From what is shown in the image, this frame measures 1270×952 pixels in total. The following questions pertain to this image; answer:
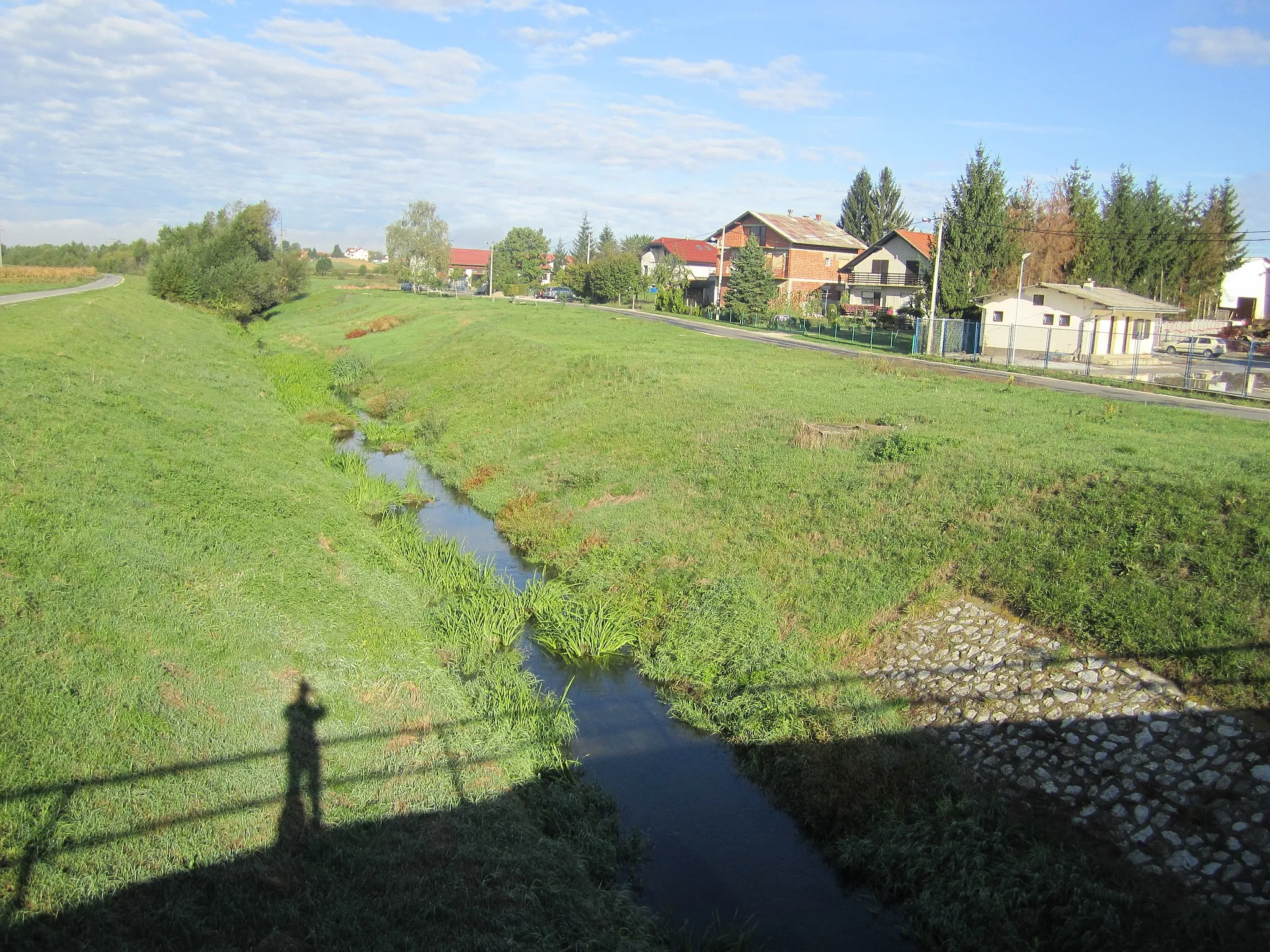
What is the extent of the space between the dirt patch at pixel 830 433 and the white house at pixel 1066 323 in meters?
28.4

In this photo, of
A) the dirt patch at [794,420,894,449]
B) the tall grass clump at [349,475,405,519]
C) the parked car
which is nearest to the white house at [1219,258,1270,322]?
the parked car

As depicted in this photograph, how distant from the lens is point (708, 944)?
303 inches

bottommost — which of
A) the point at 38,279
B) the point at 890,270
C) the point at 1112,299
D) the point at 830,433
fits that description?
the point at 830,433

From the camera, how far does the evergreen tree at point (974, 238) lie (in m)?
51.8

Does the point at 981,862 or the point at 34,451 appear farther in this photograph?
the point at 34,451

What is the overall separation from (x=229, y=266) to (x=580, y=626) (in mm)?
60154

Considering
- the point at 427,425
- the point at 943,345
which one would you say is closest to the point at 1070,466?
the point at 427,425

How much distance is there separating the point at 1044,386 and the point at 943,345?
15333 millimetres

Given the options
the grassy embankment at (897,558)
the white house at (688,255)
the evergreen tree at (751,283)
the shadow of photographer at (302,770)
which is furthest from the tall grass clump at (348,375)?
the white house at (688,255)

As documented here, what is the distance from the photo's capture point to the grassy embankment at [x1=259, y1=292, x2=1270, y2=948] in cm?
868

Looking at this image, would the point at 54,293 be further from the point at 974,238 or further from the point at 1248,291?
the point at 1248,291

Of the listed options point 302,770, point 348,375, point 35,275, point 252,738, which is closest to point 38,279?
point 35,275

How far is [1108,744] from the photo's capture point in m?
9.22

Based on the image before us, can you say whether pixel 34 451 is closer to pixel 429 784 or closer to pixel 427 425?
pixel 429 784
